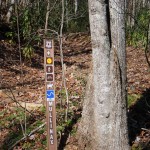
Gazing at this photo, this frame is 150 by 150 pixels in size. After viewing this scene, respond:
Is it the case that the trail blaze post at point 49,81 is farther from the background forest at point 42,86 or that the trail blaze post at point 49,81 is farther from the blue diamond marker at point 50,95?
the background forest at point 42,86

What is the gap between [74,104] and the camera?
23.1ft

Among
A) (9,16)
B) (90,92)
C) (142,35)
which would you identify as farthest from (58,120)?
(9,16)

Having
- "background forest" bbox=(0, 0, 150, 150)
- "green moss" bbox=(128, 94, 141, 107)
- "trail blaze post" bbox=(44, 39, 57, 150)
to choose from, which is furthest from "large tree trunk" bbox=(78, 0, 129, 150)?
"green moss" bbox=(128, 94, 141, 107)

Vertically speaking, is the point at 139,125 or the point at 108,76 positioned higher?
the point at 108,76

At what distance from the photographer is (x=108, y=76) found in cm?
474

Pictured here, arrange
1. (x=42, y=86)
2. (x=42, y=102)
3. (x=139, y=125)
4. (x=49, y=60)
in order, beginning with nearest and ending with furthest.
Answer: (x=49, y=60) → (x=139, y=125) → (x=42, y=102) → (x=42, y=86)

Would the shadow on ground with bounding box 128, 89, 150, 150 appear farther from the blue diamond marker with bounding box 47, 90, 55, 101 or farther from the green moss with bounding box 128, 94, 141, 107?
the blue diamond marker with bounding box 47, 90, 55, 101

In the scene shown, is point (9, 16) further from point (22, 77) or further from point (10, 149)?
point (10, 149)

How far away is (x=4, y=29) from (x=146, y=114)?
31.6ft

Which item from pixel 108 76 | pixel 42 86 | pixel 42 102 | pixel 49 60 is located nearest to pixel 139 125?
pixel 108 76

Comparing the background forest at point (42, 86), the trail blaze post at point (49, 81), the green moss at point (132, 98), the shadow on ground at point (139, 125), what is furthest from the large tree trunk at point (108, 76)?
the green moss at point (132, 98)

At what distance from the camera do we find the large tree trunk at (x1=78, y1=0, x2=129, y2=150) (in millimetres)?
4684

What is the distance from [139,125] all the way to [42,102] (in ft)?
7.15

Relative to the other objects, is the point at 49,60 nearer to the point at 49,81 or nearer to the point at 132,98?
the point at 49,81
